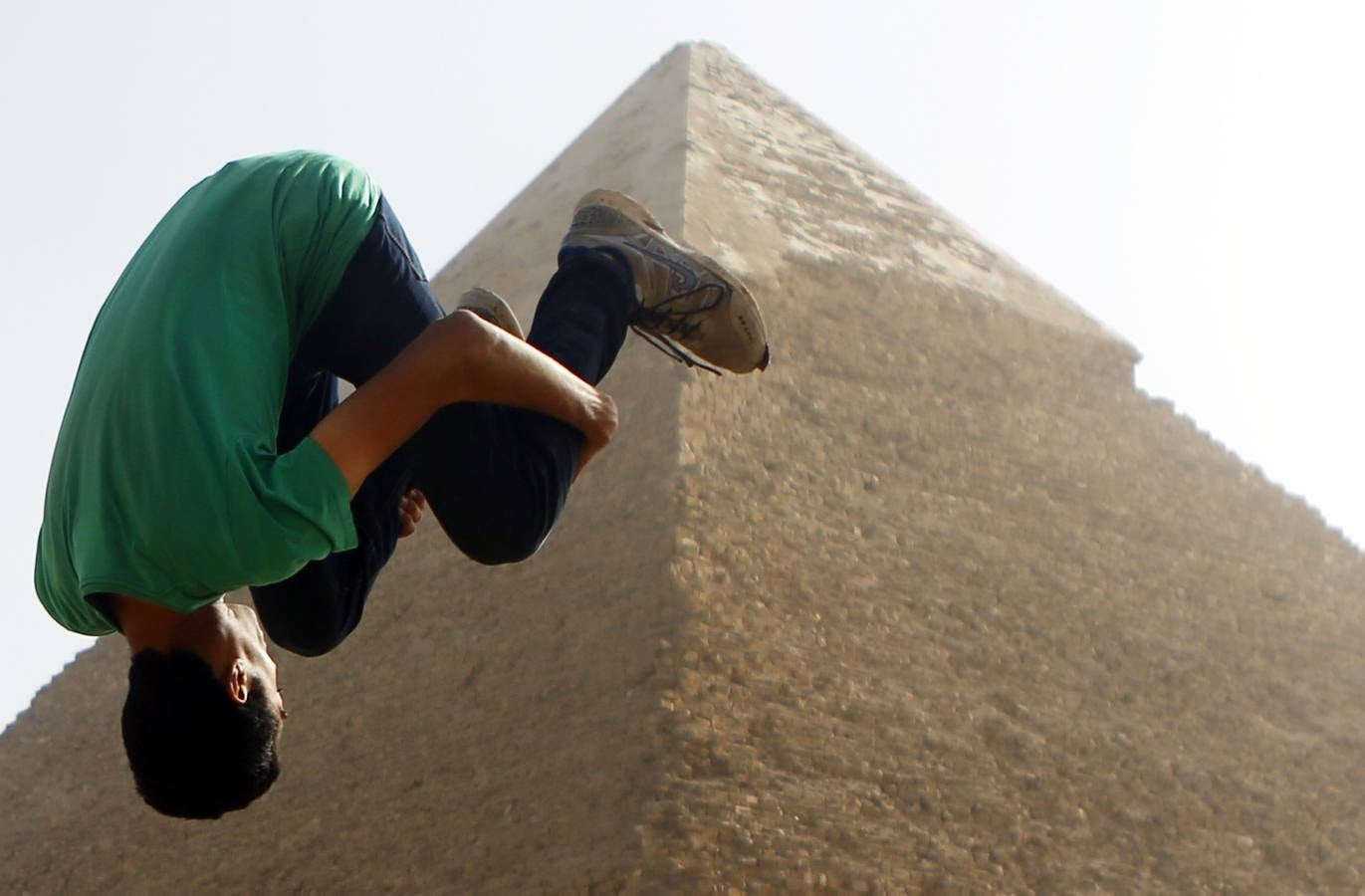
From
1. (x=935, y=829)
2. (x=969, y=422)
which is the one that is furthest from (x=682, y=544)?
(x=969, y=422)

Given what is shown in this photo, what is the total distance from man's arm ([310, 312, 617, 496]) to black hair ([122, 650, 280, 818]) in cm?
39

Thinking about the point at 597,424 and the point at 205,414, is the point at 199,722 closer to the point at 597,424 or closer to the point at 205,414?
the point at 205,414

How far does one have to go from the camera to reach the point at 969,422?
54.1 ft

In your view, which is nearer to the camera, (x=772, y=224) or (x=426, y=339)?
(x=426, y=339)

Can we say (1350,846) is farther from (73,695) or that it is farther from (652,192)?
(73,695)

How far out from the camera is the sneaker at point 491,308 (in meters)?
3.63

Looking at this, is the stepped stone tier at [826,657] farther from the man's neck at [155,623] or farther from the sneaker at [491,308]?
the man's neck at [155,623]

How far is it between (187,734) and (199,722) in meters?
0.02

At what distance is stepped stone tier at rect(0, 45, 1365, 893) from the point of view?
37.8 ft

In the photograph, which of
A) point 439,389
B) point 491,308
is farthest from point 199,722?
point 491,308

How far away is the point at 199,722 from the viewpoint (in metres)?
2.87

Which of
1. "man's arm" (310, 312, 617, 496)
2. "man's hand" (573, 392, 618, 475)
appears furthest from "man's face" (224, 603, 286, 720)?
"man's hand" (573, 392, 618, 475)

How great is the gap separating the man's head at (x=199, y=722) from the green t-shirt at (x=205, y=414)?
110mm

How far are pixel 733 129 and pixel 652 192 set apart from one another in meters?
2.40
